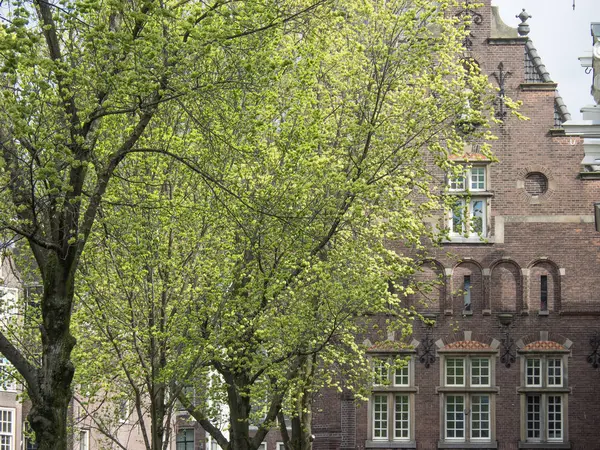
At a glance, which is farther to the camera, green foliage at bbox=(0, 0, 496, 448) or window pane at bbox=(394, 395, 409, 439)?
window pane at bbox=(394, 395, 409, 439)

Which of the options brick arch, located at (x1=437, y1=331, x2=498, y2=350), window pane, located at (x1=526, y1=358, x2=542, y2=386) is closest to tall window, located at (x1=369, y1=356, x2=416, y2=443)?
brick arch, located at (x1=437, y1=331, x2=498, y2=350)

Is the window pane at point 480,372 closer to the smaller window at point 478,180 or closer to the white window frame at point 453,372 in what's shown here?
the white window frame at point 453,372

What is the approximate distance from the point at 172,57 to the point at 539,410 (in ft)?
83.6

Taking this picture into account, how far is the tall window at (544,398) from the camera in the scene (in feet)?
130

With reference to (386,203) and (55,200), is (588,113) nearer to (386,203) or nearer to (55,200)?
(386,203)

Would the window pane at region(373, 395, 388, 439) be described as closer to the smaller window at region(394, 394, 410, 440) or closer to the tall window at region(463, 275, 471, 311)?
the smaller window at region(394, 394, 410, 440)

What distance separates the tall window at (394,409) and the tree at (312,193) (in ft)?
35.4

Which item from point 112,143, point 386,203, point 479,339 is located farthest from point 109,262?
point 479,339

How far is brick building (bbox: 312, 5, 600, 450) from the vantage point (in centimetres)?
3981

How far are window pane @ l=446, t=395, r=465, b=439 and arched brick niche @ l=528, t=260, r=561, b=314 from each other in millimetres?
3412

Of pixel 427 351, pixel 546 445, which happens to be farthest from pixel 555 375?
pixel 427 351

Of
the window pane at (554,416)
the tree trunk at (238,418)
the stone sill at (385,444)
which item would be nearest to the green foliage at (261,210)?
the tree trunk at (238,418)

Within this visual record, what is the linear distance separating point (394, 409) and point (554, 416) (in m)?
4.60

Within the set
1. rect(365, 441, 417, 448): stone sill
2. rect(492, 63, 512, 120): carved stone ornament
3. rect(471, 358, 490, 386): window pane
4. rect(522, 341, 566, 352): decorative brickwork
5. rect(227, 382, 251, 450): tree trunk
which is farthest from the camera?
rect(492, 63, 512, 120): carved stone ornament
